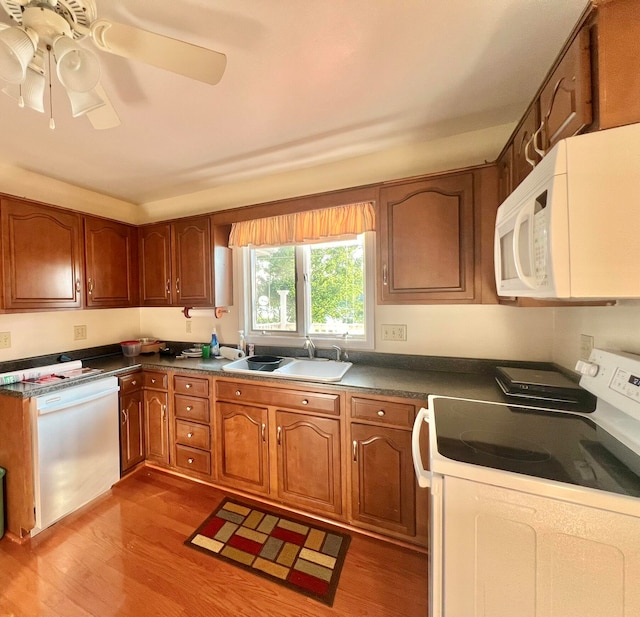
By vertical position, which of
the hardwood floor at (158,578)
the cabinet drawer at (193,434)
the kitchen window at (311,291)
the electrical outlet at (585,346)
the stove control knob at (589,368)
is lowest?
the hardwood floor at (158,578)

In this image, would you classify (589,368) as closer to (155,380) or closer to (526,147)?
(526,147)

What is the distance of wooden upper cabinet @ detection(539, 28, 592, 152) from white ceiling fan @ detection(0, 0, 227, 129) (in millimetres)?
1060

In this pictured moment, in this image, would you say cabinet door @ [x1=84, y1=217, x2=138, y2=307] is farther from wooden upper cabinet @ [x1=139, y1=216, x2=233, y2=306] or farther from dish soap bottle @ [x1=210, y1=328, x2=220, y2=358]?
dish soap bottle @ [x1=210, y1=328, x2=220, y2=358]

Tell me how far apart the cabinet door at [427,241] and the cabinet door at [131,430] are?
2115mm

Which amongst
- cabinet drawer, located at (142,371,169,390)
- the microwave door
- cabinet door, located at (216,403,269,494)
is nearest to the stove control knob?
the microwave door

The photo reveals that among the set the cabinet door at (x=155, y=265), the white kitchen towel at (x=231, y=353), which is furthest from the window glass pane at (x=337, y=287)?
the cabinet door at (x=155, y=265)

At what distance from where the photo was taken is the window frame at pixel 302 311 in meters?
2.04

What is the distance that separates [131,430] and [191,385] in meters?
0.68

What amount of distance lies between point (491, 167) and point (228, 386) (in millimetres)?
2079

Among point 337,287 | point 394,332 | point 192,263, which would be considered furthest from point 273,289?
point 394,332

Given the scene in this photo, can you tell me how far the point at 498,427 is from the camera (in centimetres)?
106

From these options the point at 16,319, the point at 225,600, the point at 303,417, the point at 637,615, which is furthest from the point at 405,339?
the point at 16,319

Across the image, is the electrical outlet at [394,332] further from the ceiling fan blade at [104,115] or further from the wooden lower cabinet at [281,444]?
the ceiling fan blade at [104,115]

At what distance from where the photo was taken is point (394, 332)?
1973 mm
